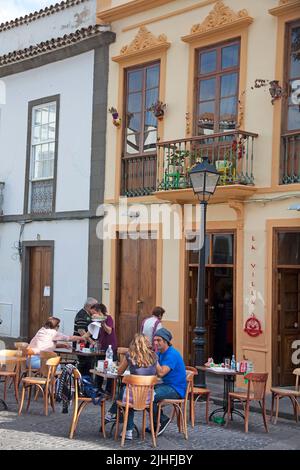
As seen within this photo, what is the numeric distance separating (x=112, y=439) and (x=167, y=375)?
1.02 metres

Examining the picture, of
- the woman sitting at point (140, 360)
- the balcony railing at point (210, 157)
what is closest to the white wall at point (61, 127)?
the balcony railing at point (210, 157)

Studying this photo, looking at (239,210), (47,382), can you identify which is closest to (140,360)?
(47,382)

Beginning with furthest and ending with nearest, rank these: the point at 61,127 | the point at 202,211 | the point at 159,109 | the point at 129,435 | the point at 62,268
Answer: the point at 61,127, the point at 62,268, the point at 159,109, the point at 202,211, the point at 129,435

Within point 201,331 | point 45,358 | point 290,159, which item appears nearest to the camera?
point 45,358

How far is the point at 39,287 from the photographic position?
16438 mm

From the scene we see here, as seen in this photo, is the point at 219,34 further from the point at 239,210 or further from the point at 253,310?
the point at 253,310

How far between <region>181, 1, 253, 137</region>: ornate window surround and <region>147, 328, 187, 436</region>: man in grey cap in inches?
199

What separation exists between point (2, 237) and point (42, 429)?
905 cm

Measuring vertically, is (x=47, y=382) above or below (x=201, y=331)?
below

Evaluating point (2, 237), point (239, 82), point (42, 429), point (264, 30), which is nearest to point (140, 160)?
point (239, 82)

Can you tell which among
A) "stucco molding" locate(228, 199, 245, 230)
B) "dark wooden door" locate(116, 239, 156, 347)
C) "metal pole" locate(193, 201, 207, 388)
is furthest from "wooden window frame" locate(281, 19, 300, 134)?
"dark wooden door" locate(116, 239, 156, 347)

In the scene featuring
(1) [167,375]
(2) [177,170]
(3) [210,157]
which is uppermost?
(3) [210,157]

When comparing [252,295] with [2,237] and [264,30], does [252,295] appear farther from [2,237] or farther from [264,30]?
[2,237]

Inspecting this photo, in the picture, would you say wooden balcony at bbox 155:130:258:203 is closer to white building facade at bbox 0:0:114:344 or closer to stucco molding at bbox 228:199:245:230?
stucco molding at bbox 228:199:245:230
